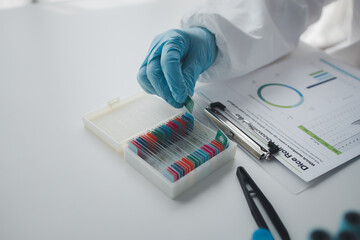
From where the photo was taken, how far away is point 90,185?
0.66 metres

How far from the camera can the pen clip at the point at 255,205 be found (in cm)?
59

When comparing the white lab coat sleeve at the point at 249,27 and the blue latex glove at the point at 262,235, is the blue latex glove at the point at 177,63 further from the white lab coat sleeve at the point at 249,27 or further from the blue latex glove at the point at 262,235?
the blue latex glove at the point at 262,235

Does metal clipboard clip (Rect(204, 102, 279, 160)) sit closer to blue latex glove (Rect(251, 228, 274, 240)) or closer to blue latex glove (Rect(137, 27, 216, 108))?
blue latex glove (Rect(137, 27, 216, 108))

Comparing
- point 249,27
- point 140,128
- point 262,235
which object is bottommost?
point 262,235

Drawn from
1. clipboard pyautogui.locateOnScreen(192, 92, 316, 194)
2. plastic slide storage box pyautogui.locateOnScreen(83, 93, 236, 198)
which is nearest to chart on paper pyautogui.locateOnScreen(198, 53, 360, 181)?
clipboard pyautogui.locateOnScreen(192, 92, 316, 194)

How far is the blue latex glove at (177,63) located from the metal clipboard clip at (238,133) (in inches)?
2.8

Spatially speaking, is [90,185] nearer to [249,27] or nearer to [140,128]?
[140,128]

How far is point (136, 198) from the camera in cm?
64

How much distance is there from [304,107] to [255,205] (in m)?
0.35

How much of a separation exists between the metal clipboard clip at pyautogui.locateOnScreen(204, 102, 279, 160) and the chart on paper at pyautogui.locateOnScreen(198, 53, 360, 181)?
0.07ft

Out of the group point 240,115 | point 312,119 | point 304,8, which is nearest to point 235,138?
point 240,115

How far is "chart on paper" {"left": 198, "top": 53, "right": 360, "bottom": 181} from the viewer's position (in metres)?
0.73

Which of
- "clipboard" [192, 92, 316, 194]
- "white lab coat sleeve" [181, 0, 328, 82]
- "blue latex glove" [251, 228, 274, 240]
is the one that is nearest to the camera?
"blue latex glove" [251, 228, 274, 240]

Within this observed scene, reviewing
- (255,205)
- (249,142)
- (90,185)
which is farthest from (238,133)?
(90,185)
